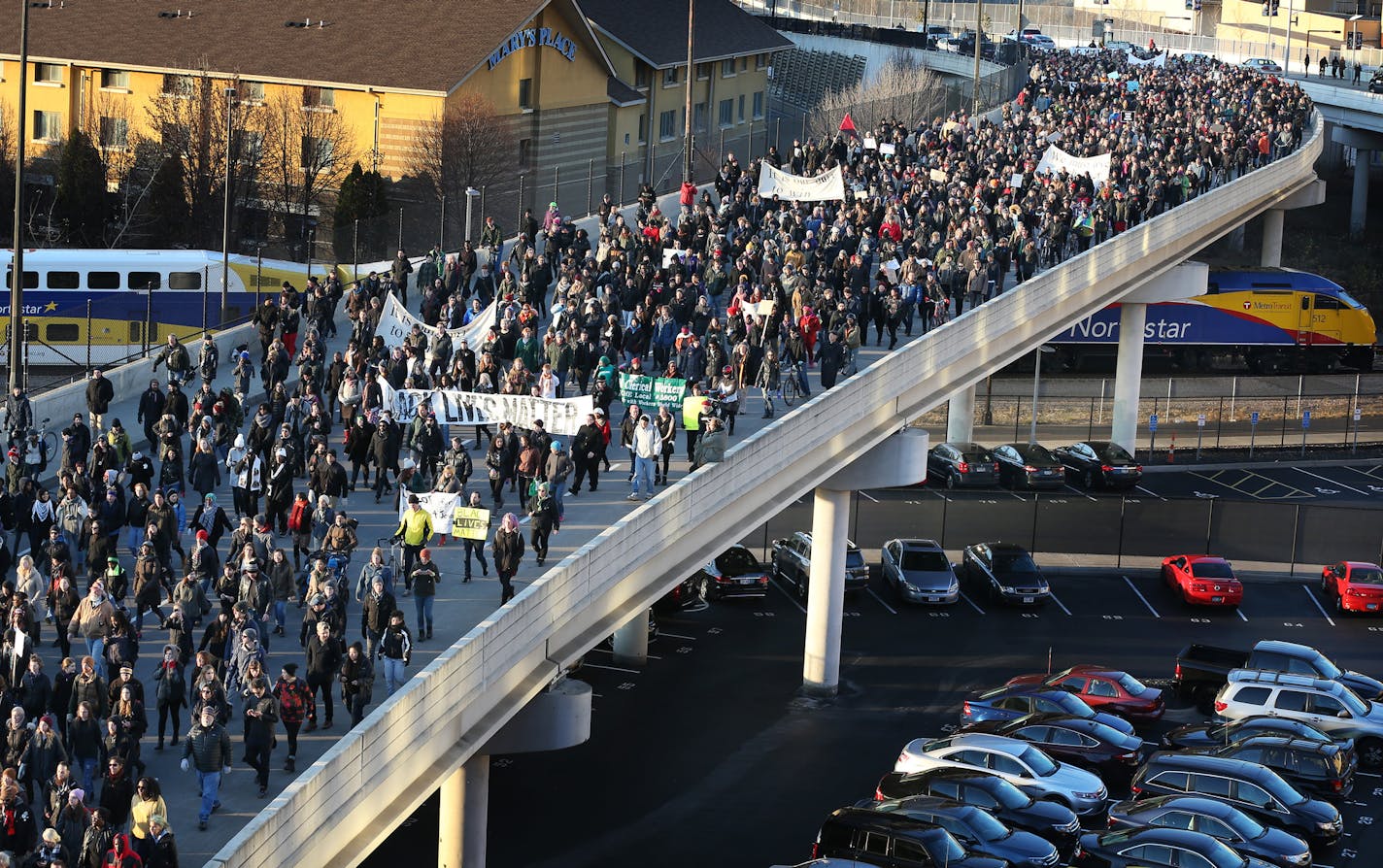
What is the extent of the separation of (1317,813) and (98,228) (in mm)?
41450

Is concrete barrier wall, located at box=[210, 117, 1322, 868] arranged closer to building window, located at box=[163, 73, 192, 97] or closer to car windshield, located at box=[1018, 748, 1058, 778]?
car windshield, located at box=[1018, 748, 1058, 778]

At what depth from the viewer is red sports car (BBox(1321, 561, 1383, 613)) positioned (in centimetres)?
4678

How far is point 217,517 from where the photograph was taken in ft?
94.3

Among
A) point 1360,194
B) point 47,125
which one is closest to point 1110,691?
point 47,125

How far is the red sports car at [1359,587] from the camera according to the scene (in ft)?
153

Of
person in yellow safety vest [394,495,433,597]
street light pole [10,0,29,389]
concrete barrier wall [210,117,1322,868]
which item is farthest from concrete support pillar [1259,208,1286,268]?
person in yellow safety vest [394,495,433,597]

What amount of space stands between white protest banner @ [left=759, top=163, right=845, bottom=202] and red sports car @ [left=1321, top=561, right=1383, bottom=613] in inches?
547

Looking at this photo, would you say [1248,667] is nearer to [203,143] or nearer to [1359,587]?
[1359,587]

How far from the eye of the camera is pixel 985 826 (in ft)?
102

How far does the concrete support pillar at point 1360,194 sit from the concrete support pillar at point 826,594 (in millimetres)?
66313

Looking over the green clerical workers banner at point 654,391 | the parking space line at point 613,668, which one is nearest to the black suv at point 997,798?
Answer: the green clerical workers banner at point 654,391

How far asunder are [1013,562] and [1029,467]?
34.5ft

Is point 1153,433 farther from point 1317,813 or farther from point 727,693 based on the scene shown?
point 1317,813

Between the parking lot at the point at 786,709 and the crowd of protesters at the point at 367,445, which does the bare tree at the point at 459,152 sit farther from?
the parking lot at the point at 786,709
